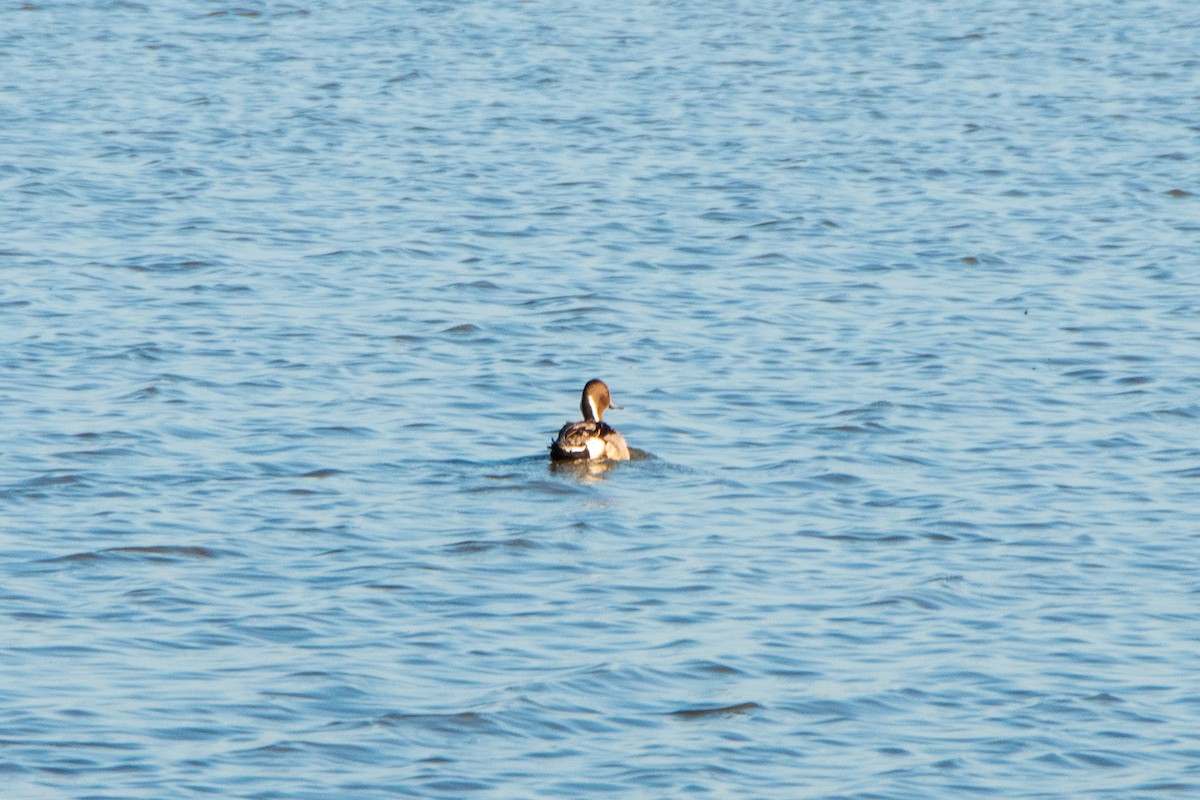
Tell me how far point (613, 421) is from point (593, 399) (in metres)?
0.99

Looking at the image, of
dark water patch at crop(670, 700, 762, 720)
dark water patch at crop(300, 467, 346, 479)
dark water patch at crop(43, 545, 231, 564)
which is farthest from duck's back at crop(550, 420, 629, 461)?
dark water patch at crop(670, 700, 762, 720)

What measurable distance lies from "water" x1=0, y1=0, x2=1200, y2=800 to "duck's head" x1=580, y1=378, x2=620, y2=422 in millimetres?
403

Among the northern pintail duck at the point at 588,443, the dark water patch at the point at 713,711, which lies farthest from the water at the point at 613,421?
the northern pintail duck at the point at 588,443

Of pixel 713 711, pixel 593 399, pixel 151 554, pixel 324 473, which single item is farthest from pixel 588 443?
pixel 713 711

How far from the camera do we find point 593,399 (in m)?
14.6

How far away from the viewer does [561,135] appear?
27547 millimetres

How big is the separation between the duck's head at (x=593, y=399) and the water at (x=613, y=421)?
0.40 meters

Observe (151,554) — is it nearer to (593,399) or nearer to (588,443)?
(588,443)

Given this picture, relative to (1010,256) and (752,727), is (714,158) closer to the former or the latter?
(1010,256)

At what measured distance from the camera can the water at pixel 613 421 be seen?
9.38 meters

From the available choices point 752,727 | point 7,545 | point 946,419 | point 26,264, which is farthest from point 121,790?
point 26,264

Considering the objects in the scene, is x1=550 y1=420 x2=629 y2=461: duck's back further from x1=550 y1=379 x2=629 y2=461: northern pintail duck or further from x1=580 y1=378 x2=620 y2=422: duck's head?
x1=580 y1=378 x2=620 y2=422: duck's head

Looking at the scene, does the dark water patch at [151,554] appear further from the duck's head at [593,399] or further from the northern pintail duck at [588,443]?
the duck's head at [593,399]

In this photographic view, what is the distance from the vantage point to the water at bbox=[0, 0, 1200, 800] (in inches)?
369
